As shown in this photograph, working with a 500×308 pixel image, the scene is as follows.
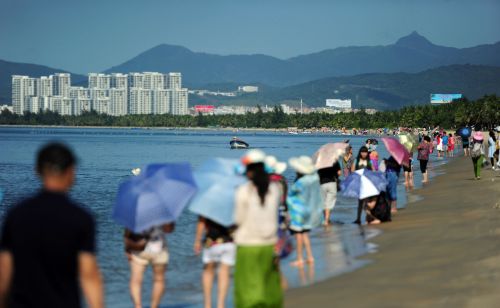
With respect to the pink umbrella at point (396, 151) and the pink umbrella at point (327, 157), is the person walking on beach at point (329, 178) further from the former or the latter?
the pink umbrella at point (396, 151)

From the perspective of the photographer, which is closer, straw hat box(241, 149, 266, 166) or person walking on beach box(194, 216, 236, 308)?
straw hat box(241, 149, 266, 166)

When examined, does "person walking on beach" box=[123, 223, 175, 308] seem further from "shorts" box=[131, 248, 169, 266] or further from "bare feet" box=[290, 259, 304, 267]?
"bare feet" box=[290, 259, 304, 267]

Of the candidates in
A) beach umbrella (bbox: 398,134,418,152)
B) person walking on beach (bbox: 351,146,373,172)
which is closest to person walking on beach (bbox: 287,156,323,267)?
person walking on beach (bbox: 351,146,373,172)

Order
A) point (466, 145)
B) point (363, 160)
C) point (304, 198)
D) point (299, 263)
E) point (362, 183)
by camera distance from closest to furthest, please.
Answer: point (304, 198) → point (299, 263) → point (362, 183) → point (363, 160) → point (466, 145)

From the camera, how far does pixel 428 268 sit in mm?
12664

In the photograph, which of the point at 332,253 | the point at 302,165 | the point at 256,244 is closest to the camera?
the point at 256,244

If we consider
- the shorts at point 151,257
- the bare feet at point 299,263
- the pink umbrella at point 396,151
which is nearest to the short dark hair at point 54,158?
the shorts at point 151,257

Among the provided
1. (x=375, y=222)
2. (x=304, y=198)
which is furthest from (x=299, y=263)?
(x=375, y=222)

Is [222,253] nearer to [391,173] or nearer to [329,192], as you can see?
[329,192]

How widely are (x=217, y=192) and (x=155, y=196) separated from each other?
2.01 feet

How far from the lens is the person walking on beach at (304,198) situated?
12180 millimetres

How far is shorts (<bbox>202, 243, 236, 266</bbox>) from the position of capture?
31.3ft

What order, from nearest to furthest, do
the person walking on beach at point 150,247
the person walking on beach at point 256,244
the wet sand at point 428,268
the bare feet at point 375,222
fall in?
the person walking on beach at point 256,244, the person walking on beach at point 150,247, the wet sand at point 428,268, the bare feet at point 375,222

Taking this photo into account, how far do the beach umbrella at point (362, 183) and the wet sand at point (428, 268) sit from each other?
810 millimetres
